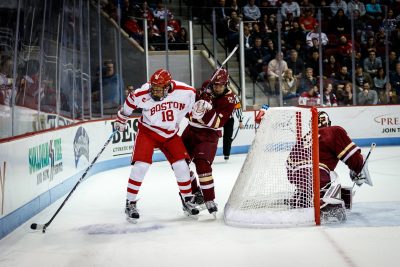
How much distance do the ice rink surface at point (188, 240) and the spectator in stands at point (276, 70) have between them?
4.72 meters

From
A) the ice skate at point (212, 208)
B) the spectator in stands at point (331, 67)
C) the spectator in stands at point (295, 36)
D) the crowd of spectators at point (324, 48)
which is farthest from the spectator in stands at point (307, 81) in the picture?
the ice skate at point (212, 208)

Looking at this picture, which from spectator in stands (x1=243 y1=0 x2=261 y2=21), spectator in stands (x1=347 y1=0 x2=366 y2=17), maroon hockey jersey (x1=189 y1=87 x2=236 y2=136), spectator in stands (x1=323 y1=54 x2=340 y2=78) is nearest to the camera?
maroon hockey jersey (x1=189 y1=87 x2=236 y2=136)

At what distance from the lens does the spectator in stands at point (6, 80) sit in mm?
4613

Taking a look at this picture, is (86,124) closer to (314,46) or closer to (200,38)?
(200,38)

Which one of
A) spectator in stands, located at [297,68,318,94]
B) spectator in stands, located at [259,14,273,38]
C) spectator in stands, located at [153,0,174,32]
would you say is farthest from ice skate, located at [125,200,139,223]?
spectator in stands, located at [297,68,318,94]

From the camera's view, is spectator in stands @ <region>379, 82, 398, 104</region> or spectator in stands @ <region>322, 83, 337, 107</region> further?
spectator in stands @ <region>379, 82, 398, 104</region>

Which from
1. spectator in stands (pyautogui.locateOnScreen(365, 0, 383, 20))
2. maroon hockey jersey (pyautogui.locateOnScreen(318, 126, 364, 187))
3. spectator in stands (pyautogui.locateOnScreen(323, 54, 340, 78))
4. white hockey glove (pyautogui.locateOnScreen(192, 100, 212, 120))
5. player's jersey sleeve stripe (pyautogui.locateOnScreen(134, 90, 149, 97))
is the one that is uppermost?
spectator in stands (pyautogui.locateOnScreen(365, 0, 383, 20))

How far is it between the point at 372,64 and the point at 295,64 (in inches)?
52.2

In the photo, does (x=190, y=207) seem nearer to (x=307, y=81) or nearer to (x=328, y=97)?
(x=307, y=81)

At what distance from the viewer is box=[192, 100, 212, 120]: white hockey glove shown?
5012mm

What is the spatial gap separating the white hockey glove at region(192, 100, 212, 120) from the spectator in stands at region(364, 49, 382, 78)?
663 centimetres

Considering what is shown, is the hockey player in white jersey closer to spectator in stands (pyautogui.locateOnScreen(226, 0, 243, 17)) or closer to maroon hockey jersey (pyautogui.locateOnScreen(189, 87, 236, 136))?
maroon hockey jersey (pyautogui.locateOnScreen(189, 87, 236, 136))

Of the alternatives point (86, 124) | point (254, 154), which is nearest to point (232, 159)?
point (86, 124)

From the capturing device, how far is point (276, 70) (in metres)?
10.7
